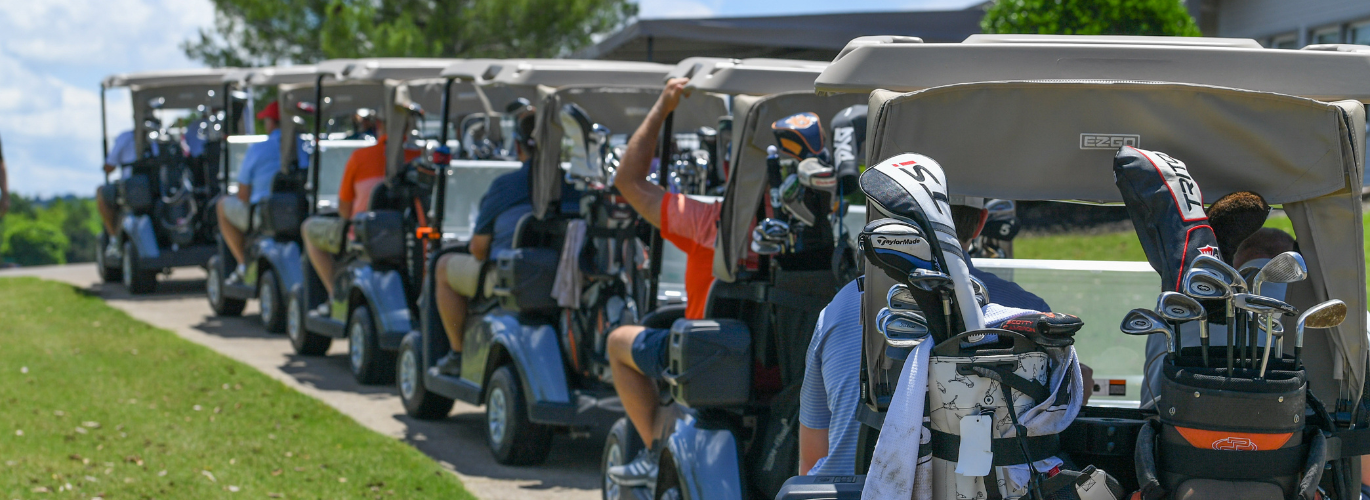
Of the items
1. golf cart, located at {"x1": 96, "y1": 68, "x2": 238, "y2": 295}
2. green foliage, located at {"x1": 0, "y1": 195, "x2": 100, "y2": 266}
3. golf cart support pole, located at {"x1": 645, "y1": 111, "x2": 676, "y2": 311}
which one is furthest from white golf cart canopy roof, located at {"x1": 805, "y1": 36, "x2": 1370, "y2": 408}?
green foliage, located at {"x1": 0, "y1": 195, "x2": 100, "y2": 266}

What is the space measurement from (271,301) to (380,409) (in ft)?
12.7

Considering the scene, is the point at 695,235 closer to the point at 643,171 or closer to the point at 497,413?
the point at 643,171

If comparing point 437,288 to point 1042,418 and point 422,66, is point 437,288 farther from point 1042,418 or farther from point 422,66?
point 1042,418

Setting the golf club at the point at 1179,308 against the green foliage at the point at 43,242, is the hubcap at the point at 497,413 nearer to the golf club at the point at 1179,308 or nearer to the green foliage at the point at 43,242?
the golf club at the point at 1179,308

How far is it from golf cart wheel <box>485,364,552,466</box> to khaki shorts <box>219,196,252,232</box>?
19.5ft

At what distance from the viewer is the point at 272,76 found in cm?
1232

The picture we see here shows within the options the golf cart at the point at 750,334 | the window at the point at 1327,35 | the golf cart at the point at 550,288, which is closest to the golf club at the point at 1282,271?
the golf cart at the point at 750,334

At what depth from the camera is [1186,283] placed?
256 centimetres

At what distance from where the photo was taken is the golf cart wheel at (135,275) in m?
14.5

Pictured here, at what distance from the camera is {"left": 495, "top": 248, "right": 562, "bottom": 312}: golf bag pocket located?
6.47 meters

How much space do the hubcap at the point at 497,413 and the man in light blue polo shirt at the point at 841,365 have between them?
144 inches

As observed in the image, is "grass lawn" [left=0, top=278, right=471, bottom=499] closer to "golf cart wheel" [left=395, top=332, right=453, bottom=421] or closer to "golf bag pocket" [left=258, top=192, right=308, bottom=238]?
"golf cart wheel" [left=395, top=332, right=453, bottom=421]

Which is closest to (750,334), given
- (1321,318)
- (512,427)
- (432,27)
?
(1321,318)

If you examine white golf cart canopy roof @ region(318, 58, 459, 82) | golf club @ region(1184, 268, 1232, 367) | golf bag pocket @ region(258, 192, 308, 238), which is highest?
white golf cart canopy roof @ region(318, 58, 459, 82)
